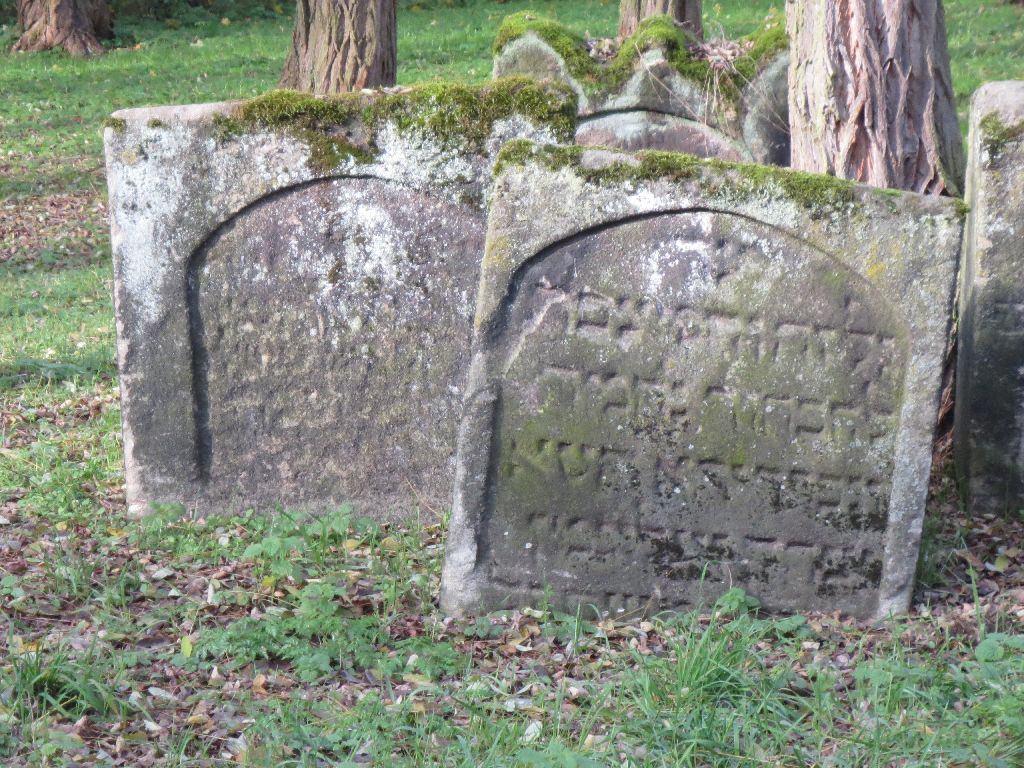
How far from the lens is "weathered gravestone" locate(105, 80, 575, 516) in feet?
15.6

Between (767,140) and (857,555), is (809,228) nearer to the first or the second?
(857,555)

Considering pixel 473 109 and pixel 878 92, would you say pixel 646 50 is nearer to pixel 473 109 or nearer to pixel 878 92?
pixel 878 92

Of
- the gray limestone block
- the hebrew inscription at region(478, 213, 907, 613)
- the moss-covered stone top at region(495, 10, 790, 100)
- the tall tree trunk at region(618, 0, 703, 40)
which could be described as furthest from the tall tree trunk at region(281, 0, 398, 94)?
the hebrew inscription at region(478, 213, 907, 613)

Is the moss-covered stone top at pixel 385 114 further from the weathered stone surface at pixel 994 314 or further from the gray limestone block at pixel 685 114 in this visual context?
the gray limestone block at pixel 685 114

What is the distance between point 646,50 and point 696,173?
15.5ft

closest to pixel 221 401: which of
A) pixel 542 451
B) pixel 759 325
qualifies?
pixel 542 451

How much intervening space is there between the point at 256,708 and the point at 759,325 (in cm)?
202

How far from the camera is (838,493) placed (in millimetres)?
3959

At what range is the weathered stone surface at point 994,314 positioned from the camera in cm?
458

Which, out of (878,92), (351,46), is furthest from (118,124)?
(351,46)

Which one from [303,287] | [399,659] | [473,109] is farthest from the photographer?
[303,287]

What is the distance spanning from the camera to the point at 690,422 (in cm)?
398

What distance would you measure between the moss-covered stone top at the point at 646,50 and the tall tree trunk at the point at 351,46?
8.27ft

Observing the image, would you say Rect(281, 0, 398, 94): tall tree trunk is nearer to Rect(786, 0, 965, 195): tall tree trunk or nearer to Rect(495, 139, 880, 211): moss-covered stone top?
Rect(786, 0, 965, 195): tall tree trunk
